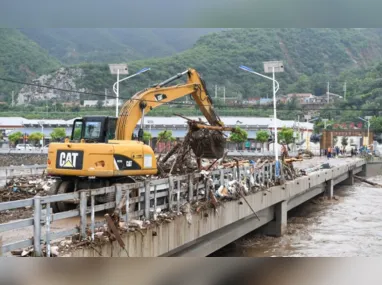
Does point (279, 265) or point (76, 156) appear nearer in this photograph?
point (279, 265)

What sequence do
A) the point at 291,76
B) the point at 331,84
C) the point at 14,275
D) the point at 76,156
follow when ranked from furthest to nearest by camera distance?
1. the point at 291,76
2. the point at 331,84
3. the point at 76,156
4. the point at 14,275

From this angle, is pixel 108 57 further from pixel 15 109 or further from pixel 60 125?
pixel 60 125

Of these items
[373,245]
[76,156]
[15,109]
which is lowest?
[373,245]

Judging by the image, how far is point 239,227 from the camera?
1238 cm

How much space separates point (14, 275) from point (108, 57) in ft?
470

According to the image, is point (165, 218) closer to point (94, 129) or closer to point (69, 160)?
point (69, 160)

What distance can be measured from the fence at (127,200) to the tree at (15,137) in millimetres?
41962

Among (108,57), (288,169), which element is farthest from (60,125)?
(108,57)

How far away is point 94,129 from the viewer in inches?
415

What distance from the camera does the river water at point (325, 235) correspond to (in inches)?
529

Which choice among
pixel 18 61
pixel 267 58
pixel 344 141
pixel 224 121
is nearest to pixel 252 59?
pixel 267 58

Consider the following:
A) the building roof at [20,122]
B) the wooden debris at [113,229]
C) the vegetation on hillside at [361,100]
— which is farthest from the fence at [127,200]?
the vegetation on hillside at [361,100]

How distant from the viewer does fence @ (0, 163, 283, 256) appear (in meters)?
5.93

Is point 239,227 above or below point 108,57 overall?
below
